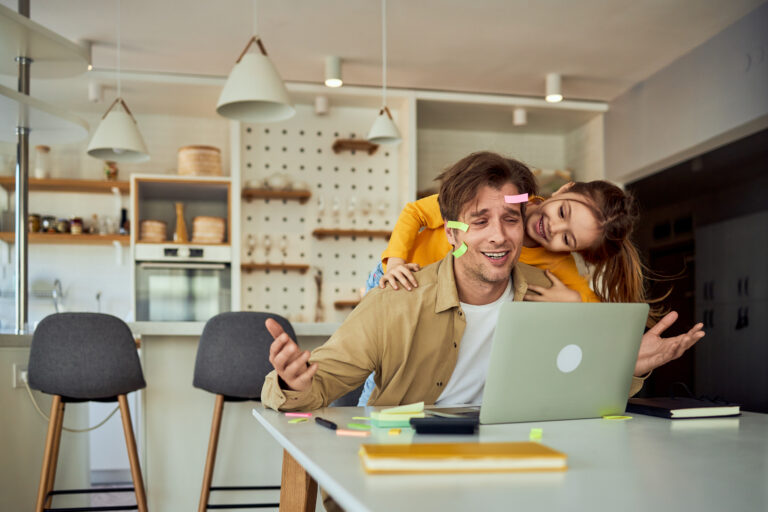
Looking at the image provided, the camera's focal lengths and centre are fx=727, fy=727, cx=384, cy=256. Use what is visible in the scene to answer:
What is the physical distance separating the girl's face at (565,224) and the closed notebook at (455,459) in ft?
4.14

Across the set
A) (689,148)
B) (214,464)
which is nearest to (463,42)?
(689,148)

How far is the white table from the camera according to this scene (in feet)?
2.47

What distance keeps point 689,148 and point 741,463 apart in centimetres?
433

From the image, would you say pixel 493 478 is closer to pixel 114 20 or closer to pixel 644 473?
pixel 644 473

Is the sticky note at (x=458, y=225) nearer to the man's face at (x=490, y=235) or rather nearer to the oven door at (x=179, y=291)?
the man's face at (x=490, y=235)

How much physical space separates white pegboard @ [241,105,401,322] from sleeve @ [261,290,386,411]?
3.88 m

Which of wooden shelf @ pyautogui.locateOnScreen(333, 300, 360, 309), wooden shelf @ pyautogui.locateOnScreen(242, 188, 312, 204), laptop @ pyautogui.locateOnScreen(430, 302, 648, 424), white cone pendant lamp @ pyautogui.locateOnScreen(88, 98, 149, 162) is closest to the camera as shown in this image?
laptop @ pyautogui.locateOnScreen(430, 302, 648, 424)

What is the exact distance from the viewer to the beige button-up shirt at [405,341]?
1639 mm

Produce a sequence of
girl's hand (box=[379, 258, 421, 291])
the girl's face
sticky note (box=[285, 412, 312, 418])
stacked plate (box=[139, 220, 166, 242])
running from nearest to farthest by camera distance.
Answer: sticky note (box=[285, 412, 312, 418])
girl's hand (box=[379, 258, 421, 291])
the girl's face
stacked plate (box=[139, 220, 166, 242])

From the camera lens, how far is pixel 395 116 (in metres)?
5.80

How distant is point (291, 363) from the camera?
4.47 feet

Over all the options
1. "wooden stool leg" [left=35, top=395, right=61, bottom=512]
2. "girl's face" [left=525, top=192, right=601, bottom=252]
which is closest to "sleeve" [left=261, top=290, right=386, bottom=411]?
"girl's face" [left=525, top=192, right=601, bottom=252]

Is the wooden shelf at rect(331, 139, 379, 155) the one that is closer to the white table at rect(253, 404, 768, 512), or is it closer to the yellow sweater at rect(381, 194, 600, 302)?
the yellow sweater at rect(381, 194, 600, 302)

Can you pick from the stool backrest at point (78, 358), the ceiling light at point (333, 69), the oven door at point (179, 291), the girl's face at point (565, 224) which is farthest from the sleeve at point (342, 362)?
the oven door at point (179, 291)
